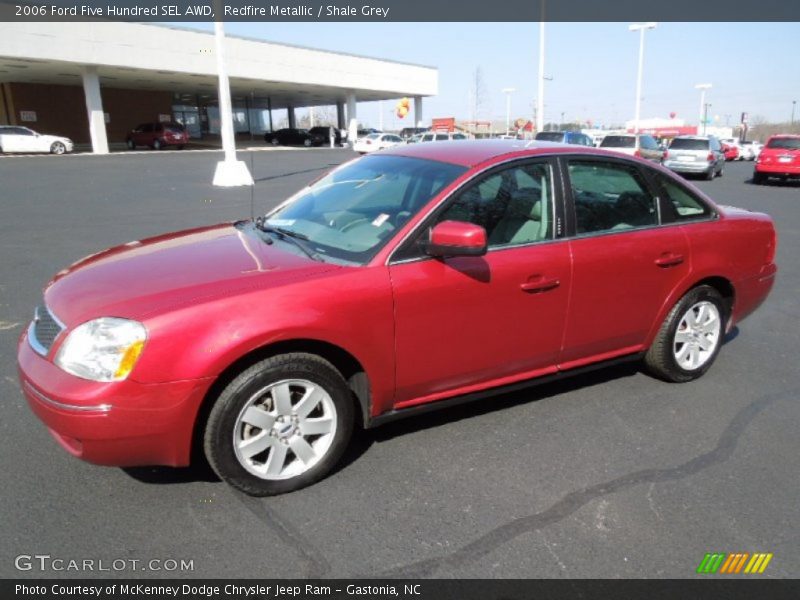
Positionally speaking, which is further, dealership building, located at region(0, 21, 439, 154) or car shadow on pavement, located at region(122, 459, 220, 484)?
dealership building, located at region(0, 21, 439, 154)

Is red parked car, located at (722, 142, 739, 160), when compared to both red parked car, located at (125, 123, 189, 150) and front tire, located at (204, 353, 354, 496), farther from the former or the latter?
front tire, located at (204, 353, 354, 496)

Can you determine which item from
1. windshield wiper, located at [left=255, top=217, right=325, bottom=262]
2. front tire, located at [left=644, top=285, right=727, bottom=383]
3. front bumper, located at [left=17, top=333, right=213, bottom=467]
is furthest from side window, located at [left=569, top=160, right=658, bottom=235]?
front bumper, located at [left=17, top=333, right=213, bottom=467]

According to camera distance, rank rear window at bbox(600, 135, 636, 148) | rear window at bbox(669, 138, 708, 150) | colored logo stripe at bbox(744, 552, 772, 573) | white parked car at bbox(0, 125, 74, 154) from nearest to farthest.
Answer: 1. colored logo stripe at bbox(744, 552, 772, 573)
2. rear window at bbox(669, 138, 708, 150)
3. rear window at bbox(600, 135, 636, 148)
4. white parked car at bbox(0, 125, 74, 154)

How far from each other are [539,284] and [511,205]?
0.50 m

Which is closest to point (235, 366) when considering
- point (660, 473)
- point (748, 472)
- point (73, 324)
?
point (73, 324)

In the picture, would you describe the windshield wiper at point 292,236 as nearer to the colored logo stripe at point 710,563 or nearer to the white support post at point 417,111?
the colored logo stripe at point 710,563

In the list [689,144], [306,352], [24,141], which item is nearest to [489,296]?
[306,352]

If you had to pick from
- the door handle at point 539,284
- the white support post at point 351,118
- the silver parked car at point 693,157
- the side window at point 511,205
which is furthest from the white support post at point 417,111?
the door handle at point 539,284

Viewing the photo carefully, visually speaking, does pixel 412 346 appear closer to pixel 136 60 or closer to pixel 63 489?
pixel 63 489

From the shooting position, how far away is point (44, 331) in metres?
2.83

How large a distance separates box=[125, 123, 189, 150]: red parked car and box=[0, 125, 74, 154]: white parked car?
7229mm

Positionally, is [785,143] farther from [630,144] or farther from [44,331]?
[44,331]

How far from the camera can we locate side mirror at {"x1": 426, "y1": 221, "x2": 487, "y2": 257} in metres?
2.90

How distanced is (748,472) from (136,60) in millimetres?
35266
